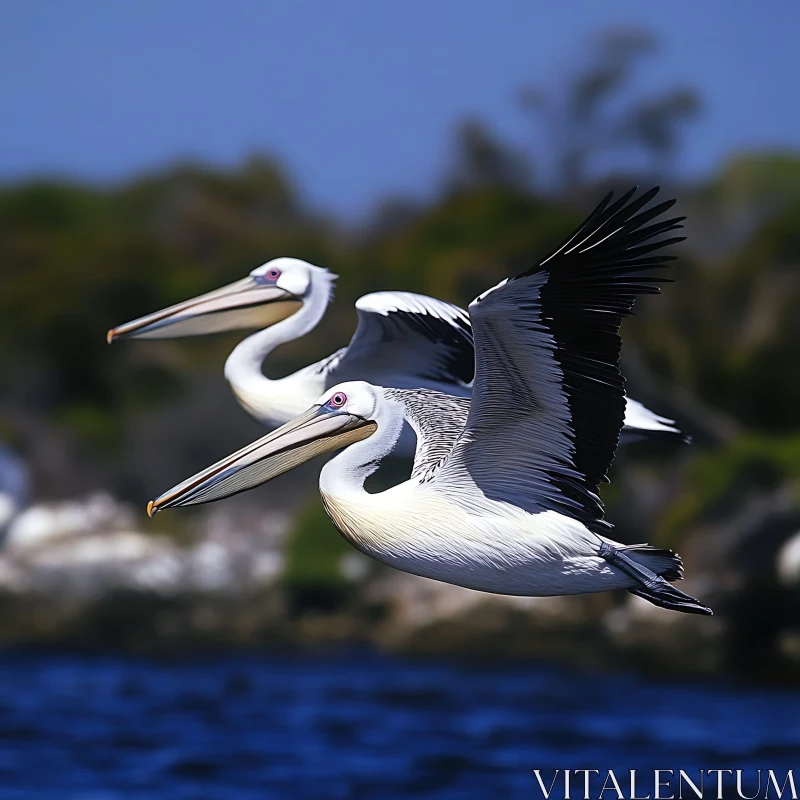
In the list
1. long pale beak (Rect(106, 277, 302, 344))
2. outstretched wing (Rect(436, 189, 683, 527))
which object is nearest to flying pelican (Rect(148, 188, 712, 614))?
outstretched wing (Rect(436, 189, 683, 527))

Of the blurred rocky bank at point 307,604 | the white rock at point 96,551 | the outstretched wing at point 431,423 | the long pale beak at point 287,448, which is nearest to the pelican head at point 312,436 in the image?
the long pale beak at point 287,448

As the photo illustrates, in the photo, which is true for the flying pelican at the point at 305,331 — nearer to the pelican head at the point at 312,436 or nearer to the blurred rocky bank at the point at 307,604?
the pelican head at the point at 312,436

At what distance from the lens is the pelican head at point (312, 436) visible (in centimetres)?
532

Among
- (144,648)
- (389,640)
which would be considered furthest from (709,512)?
(144,648)

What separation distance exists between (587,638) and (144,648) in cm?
638

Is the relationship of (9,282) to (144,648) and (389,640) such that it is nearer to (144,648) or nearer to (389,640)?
(144,648)

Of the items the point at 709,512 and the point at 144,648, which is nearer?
the point at 709,512

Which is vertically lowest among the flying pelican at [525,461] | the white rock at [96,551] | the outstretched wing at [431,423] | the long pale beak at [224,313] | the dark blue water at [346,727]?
the flying pelican at [525,461]

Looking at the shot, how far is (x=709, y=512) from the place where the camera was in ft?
61.1

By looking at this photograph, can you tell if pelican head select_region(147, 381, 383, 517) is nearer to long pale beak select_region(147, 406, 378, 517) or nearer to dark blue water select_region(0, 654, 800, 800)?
long pale beak select_region(147, 406, 378, 517)

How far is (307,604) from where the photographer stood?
2167cm

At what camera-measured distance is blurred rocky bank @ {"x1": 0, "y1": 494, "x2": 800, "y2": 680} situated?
18.2m

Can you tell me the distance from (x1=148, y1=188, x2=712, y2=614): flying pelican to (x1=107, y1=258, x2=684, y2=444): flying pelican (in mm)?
1499

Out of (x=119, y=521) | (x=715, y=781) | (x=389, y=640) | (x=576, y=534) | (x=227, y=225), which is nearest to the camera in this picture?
(x=576, y=534)
